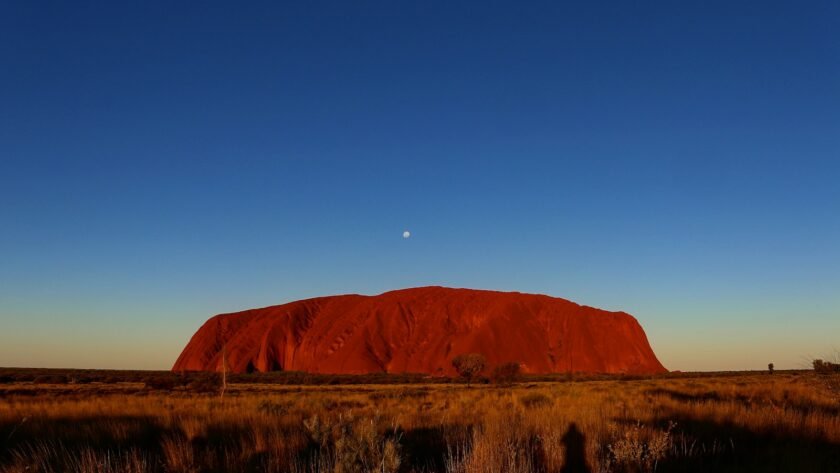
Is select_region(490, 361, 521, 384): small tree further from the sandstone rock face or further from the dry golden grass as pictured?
the dry golden grass

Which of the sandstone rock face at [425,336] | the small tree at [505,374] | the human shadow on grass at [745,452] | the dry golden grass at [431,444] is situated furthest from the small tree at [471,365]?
the human shadow on grass at [745,452]

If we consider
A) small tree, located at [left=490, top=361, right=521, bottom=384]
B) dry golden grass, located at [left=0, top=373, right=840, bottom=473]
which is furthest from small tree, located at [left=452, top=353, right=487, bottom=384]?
dry golden grass, located at [left=0, top=373, right=840, bottom=473]

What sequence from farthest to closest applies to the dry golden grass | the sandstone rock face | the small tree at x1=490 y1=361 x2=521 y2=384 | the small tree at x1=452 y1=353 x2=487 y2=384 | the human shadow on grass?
the sandstone rock face, the small tree at x1=452 y1=353 x2=487 y2=384, the small tree at x1=490 y1=361 x2=521 y2=384, the human shadow on grass, the dry golden grass

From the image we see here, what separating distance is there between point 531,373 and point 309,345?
3447cm

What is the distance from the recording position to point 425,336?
279 feet

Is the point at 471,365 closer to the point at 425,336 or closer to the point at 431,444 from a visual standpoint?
the point at 425,336

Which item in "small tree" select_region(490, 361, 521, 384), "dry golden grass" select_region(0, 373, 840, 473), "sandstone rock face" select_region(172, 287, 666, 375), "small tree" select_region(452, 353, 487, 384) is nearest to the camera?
"dry golden grass" select_region(0, 373, 840, 473)

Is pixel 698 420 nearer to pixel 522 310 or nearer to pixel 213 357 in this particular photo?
pixel 522 310

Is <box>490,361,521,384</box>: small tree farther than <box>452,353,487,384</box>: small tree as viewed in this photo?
No

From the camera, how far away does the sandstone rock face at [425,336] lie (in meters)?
79.0

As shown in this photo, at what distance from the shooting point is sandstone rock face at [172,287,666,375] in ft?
259

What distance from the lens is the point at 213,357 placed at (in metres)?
91.0

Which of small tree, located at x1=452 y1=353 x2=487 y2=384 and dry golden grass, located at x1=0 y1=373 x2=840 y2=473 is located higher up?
dry golden grass, located at x1=0 y1=373 x2=840 y2=473

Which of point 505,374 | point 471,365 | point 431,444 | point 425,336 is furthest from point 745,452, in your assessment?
point 425,336
